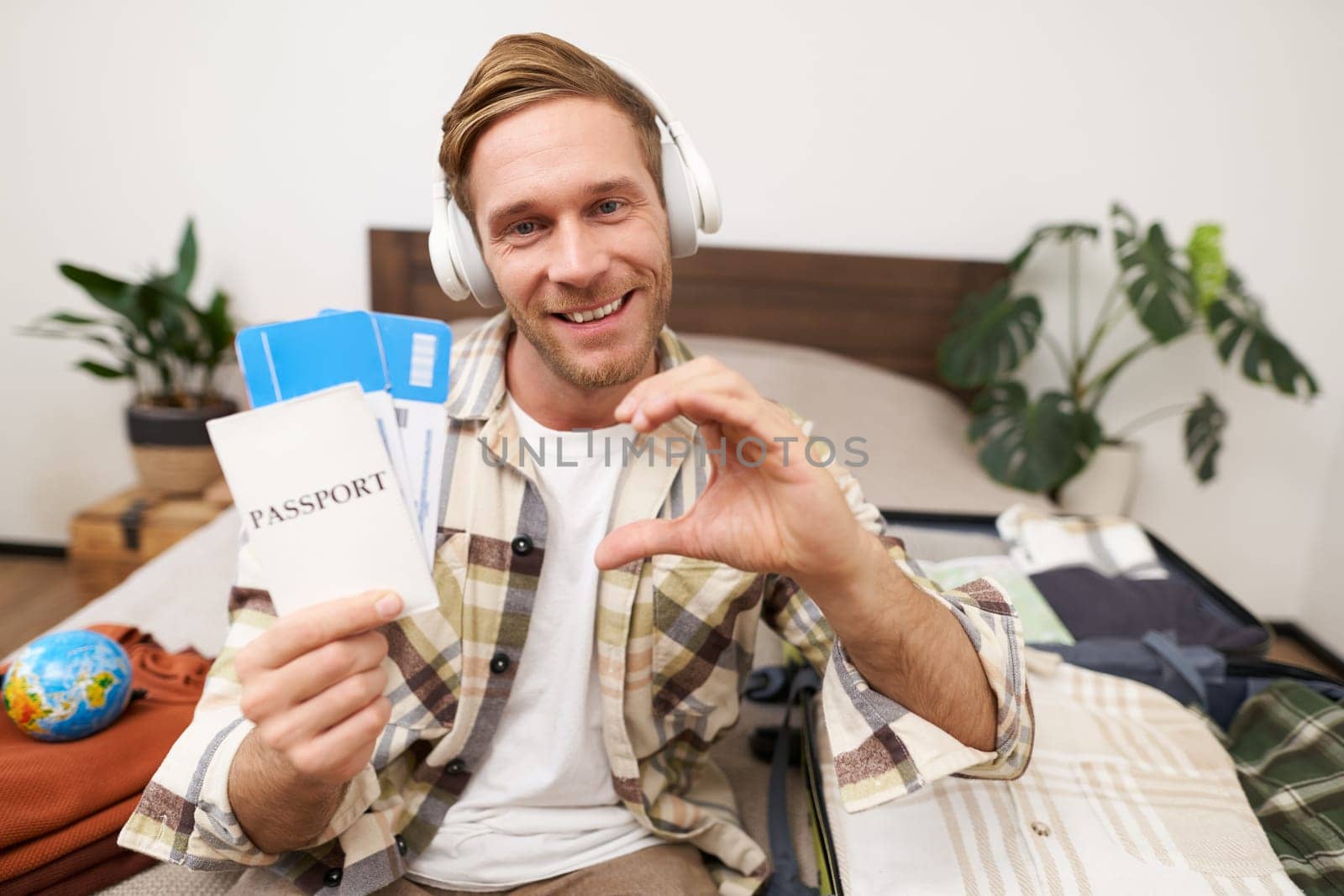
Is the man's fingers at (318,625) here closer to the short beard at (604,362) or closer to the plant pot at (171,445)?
the short beard at (604,362)

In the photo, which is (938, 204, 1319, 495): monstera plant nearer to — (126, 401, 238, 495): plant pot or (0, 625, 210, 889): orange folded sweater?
(0, 625, 210, 889): orange folded sweater

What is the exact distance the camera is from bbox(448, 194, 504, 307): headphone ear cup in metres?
0.88

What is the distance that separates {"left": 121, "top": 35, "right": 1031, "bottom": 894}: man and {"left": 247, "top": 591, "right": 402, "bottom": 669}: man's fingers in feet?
0.53

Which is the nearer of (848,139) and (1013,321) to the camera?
(1013,321)

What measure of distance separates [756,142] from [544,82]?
1.52 meters

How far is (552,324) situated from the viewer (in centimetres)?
87

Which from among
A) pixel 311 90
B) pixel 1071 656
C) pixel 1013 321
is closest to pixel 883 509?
pixel 1071 656

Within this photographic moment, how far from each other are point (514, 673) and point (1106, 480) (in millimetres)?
1981

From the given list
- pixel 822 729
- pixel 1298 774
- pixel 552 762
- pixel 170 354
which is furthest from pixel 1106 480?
pixel 170 354

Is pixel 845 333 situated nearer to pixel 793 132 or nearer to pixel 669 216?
pixel 793 132

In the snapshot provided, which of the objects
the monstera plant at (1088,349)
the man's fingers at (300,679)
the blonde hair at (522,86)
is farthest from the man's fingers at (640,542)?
the monstera plant at (1088,349)

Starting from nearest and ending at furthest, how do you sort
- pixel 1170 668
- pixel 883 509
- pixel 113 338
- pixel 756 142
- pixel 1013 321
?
pixel 1170 668
pixel 883 509
pixel 1013 321
pixel 756 142
pixel 113 338

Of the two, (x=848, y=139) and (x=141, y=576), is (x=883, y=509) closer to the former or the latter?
(x=848, y=139)

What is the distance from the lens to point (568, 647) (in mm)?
880
